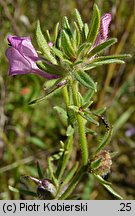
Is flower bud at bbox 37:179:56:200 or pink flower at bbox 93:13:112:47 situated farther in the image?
flower bud at bbox 37:179:56:200

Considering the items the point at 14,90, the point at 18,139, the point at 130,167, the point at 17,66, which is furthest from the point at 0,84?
the point at 17,66

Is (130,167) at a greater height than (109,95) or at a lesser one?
lesser

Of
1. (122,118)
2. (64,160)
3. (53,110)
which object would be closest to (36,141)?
(53,110)

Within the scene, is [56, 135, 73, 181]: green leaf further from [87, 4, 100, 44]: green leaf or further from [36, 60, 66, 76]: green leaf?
[87, 4, 100, 44]: green leaf

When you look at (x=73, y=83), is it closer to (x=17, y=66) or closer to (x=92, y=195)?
(x=17, y=66)

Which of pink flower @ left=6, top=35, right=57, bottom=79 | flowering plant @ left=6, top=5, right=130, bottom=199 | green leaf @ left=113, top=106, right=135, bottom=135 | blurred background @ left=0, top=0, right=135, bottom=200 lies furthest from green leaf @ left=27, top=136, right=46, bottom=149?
pink flower @ left=6, top=35, right=57, bottom=79

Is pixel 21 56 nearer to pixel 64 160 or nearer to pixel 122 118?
pixel 64 160
